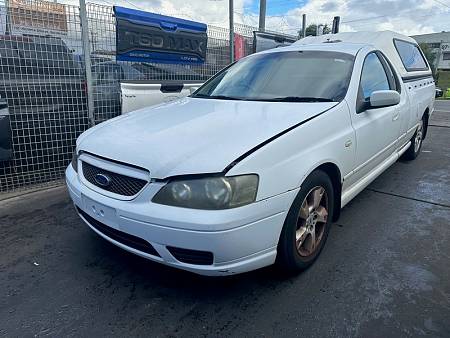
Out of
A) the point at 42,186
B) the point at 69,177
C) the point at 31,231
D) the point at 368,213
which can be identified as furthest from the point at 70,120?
the point at 368,213

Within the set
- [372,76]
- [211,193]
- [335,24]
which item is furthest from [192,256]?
[335,24]

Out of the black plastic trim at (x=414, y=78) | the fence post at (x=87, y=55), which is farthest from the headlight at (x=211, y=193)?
the black plastic trim at (x=414, y=78)

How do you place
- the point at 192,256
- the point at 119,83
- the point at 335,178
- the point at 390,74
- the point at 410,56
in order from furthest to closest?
the point at 410,56, the point at 119,83, the point at 390,74, the point at 335,178, the point at 192,256

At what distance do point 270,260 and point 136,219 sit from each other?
822 mm

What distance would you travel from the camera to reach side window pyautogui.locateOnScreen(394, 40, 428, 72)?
469 centimetres

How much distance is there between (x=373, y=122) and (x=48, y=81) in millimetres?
3628

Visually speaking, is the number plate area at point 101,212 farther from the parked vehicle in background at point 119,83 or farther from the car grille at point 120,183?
the parked vehicle in background at point 119,83

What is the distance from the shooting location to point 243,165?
6.14 feet

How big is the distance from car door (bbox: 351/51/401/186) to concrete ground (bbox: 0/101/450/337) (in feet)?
2.02

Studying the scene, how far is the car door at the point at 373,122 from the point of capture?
2.87 metres

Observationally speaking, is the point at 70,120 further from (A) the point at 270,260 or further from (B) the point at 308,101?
(A) the point at 270,260

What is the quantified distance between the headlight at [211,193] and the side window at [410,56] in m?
3.84

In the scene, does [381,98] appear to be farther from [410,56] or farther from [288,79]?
[410,56]

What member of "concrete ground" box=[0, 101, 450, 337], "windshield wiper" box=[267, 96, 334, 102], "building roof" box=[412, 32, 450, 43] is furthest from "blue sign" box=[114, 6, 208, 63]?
"building roof" box=[412, 32, 450, 43]
